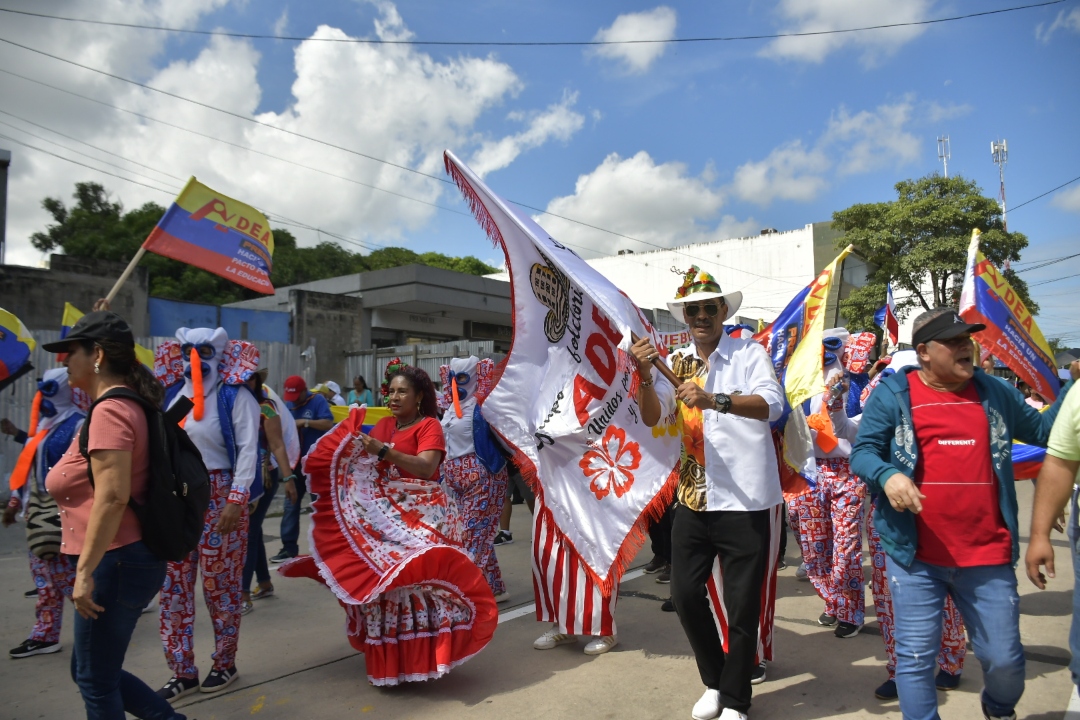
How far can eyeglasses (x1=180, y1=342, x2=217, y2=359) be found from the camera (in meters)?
4.24

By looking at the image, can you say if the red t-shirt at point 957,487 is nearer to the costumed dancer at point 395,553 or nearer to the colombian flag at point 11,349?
the costumed dancer at point 395,553

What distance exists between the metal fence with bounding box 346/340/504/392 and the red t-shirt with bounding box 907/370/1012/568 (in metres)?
11.1

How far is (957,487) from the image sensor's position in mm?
2766

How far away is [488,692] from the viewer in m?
3.95

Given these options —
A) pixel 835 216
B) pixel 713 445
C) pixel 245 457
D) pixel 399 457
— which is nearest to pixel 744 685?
pixel 713 445

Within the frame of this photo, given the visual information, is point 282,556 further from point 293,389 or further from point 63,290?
point 63,290

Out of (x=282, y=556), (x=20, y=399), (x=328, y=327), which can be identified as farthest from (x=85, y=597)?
(x=328, y=327)

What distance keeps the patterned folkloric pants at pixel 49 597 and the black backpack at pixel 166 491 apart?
2.36 m

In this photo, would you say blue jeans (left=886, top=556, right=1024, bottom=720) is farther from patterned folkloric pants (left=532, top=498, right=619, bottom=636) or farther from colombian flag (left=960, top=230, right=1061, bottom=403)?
colombian flag (left=960, top=230, right=1061, bottom=403)

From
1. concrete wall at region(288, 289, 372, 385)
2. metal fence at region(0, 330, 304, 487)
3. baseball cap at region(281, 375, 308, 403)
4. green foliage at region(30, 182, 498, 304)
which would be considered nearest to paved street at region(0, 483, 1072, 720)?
baseball cap at region(281, 375, 308, 403)

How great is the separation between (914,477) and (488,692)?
7.76 ft

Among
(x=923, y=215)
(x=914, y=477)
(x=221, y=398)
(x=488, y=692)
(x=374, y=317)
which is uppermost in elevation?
(x=923, y=215)

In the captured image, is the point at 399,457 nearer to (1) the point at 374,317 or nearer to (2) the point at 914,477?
(2) the point at 914,477

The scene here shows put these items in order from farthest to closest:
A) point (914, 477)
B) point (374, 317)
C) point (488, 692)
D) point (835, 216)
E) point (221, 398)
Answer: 1. point (835, 216)
2. point (374, 317)
3. point (221, 398)
4. point (488, 692)
5. point (914, 477)
